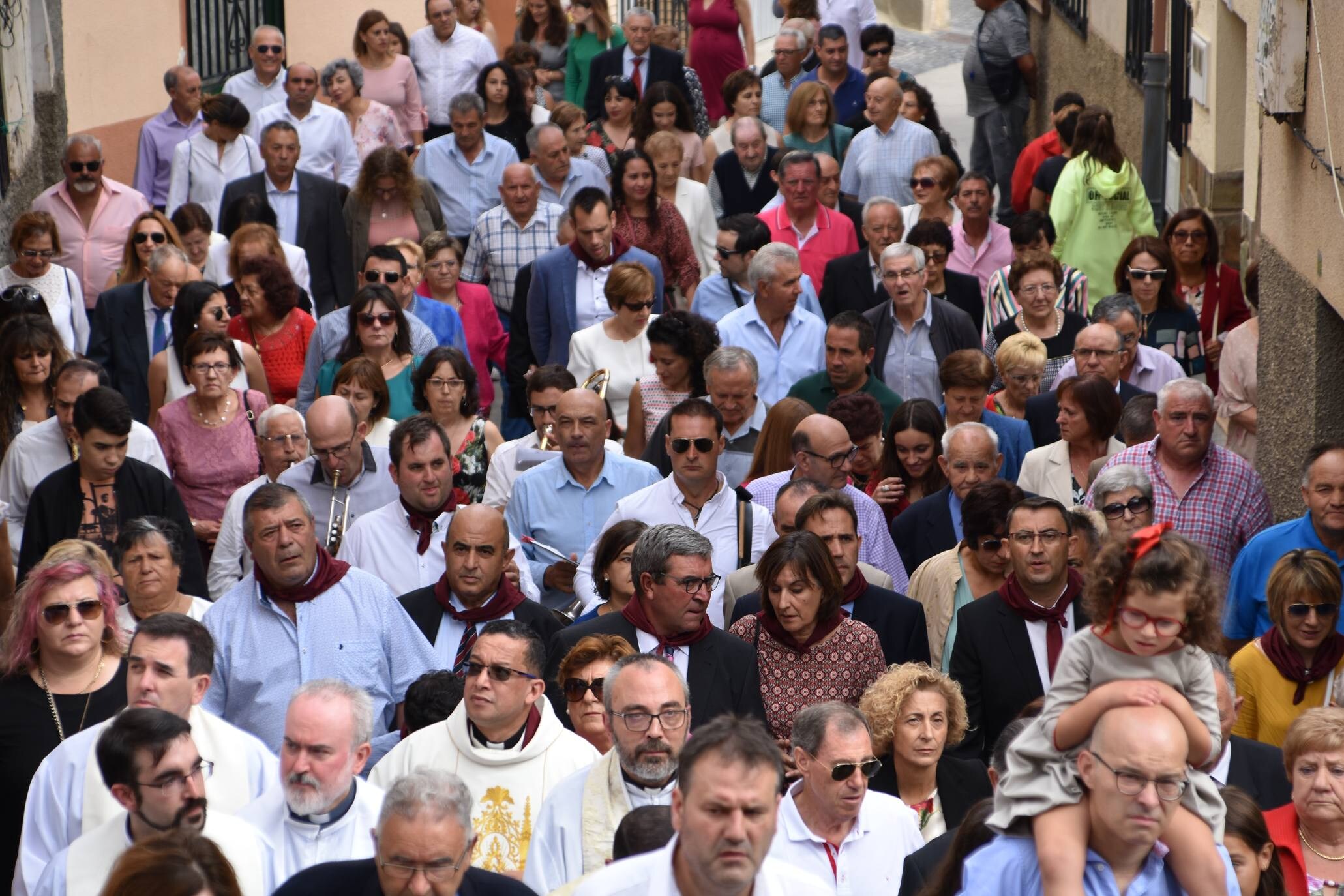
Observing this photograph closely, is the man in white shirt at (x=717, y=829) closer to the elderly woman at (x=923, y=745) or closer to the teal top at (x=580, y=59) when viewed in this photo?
the elderly woman at (x=923, y=745)

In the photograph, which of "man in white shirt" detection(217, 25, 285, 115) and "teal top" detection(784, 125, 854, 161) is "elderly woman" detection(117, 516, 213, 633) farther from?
"man in white shirt" detection(217, 25, 285, 115)

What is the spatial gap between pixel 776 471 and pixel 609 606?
158cm

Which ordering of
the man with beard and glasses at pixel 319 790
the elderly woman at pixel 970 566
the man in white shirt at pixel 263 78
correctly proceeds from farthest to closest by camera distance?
the man in white shirt at pixel 263 78 → the elderly woman at pixel 970 566 → the man with beard and glasses at pixel 319 790

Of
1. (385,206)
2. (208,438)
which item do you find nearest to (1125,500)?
(208,438)

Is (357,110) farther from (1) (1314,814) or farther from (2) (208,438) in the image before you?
(1) (1314,814)

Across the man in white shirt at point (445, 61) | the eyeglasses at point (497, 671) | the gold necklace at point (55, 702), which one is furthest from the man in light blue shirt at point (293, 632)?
the man in white shirt at point (445, 61)

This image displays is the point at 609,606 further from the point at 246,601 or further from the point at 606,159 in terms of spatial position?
the point at 606,159

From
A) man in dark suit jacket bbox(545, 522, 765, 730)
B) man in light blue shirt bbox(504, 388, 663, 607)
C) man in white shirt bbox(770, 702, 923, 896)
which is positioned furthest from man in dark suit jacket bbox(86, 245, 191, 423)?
man in white shirt bbox(770, 702, 923, 896)

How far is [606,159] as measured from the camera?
601 inches

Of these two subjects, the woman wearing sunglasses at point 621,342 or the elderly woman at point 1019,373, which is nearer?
the elderly woman at point 1019,373

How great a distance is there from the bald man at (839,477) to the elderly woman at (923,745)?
176 centimetres

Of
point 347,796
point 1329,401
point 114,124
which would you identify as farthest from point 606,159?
point 347,796

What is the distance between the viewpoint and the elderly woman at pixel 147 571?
8070mm

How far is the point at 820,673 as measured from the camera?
774 cm
